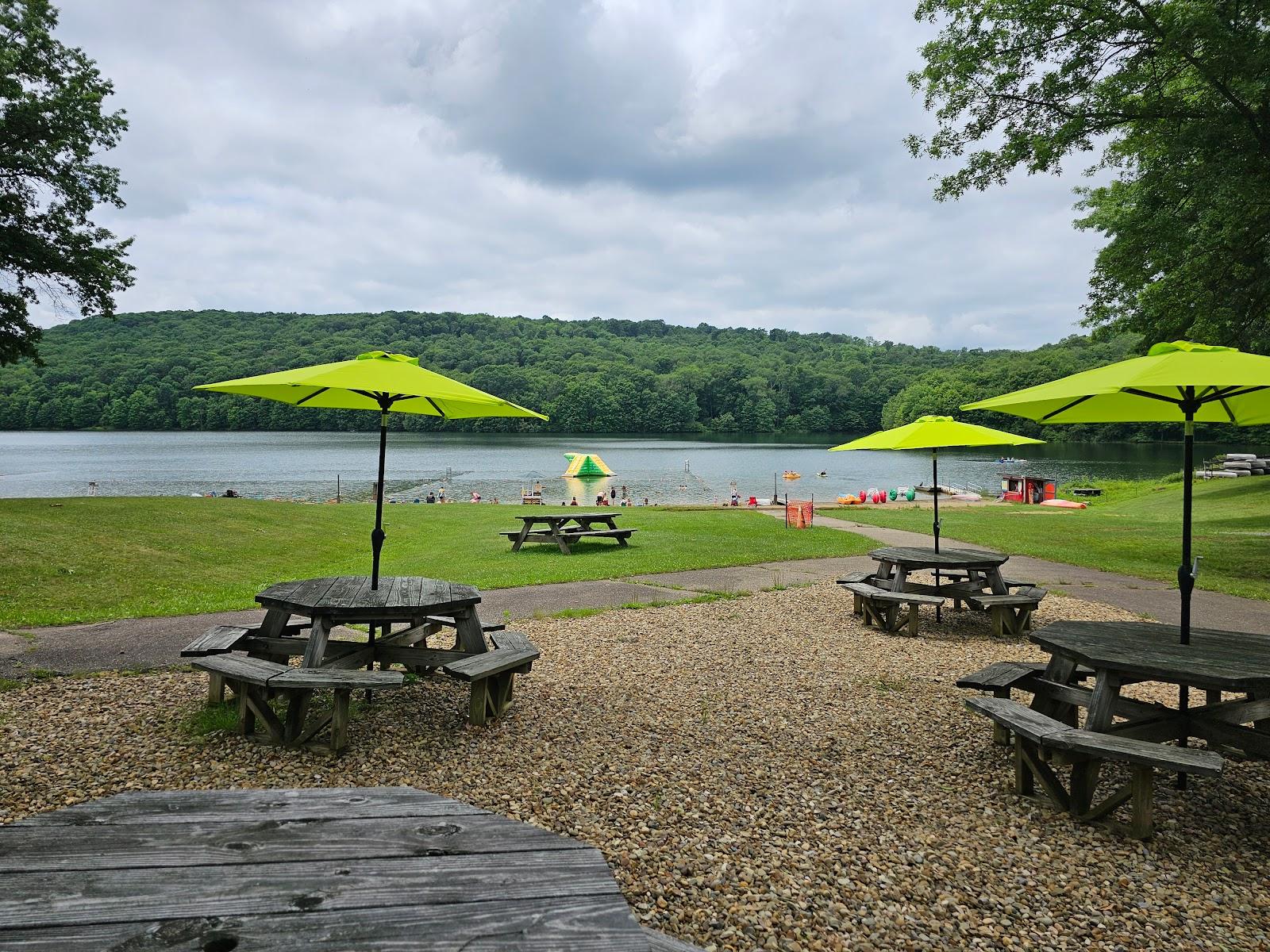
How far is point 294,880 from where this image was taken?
5.35ft

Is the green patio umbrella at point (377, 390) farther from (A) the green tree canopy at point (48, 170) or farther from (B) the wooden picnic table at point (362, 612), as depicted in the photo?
(A) the green tree canopy at point (48, 170)

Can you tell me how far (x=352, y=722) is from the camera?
17.0 feet

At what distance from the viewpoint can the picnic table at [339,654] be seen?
4.64 metres

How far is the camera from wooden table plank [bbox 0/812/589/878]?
1653mm

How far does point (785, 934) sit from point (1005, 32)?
1601cm

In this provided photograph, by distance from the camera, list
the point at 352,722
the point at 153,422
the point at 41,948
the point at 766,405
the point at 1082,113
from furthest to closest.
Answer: the point at 766,405
the point at 153,422
the point at 1082,113
the point at 352,722
the point at 41,948

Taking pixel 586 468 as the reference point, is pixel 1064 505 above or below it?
below

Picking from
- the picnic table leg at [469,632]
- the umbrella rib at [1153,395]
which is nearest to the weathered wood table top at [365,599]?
the picnic table leg at [469,632]

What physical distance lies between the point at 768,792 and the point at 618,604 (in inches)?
228

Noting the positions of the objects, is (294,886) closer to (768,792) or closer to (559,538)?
(768,792)

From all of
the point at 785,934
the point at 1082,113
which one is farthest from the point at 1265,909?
the point at 1082,113

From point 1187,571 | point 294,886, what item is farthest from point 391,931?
point 1187,571

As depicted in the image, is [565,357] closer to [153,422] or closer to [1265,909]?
[153,422]

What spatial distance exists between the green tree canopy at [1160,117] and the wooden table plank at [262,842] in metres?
15.4
